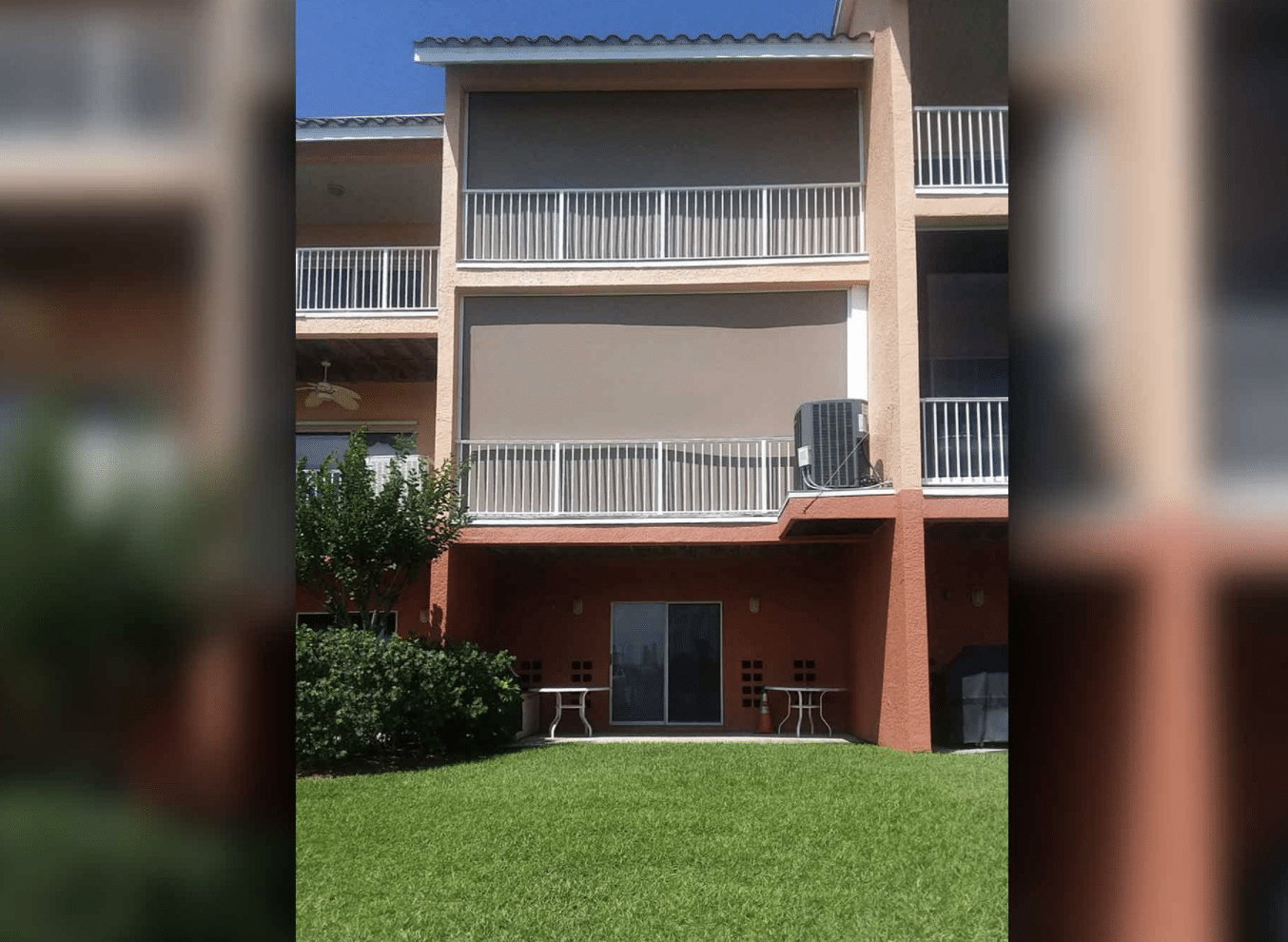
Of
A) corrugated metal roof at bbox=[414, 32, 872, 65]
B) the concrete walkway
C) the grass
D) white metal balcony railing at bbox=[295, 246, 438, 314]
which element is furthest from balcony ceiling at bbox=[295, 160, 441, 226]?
the grass

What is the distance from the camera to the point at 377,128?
14547 mm

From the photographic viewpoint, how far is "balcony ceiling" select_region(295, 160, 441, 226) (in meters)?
15.0

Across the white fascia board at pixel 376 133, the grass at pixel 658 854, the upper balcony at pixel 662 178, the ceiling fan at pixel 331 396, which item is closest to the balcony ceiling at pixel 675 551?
the ceiling fan at pixel 331 396

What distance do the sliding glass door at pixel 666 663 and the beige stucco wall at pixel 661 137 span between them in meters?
6.13

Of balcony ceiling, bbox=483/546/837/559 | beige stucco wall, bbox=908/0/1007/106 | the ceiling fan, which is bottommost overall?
balcony ceiling, bbox=483/546/837/559

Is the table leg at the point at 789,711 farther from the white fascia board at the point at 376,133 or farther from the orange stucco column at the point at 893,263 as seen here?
the white fascia board at the point at 376,133

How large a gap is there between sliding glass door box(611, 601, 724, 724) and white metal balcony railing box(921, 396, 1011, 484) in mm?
4274

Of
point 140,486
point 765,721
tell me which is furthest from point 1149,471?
point 765,721

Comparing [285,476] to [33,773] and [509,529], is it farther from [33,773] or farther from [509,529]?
[509,529]

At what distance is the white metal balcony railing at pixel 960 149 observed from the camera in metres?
12.1

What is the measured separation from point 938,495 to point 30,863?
11504 millimetres

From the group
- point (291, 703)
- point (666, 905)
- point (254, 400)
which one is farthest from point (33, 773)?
point (666, 905)

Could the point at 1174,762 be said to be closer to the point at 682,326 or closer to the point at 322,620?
the point at 682,326

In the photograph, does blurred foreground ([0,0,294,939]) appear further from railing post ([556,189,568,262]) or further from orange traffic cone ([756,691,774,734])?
orange traffic cone ([756,691,774,734])
